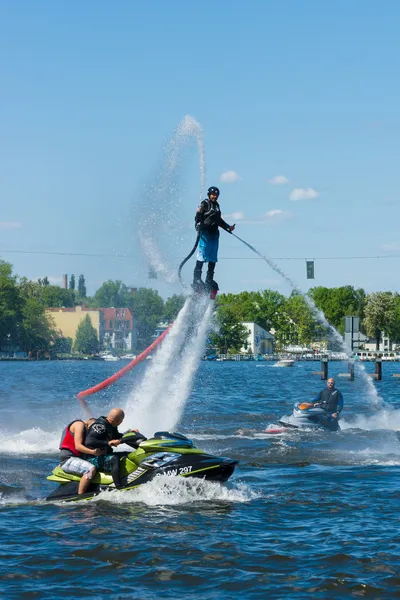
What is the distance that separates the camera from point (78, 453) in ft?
50.4

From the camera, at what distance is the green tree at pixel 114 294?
2505 centimetres

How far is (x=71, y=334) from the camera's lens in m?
139

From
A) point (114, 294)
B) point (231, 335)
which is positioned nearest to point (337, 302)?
point (231, 335)

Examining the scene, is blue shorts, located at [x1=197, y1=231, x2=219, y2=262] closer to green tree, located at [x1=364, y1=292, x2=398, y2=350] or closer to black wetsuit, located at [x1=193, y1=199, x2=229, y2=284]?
black wetsuit, located at [x1=193, y1=199, x2=229, y2=284]

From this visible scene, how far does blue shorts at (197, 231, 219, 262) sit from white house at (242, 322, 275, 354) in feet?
508

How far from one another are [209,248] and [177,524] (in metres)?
7.96

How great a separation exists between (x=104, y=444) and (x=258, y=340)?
16433 cm

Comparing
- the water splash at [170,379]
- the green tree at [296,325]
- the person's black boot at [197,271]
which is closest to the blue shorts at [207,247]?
the person's black boot at [197,271]

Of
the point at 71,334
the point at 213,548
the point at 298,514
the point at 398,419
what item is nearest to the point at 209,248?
the point at 298,514

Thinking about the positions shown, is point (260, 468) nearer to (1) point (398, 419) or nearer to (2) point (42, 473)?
(2) point (42, 473)

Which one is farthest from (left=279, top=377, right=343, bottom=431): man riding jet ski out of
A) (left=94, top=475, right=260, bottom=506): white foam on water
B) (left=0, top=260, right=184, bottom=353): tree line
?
(left=0, top=260, right=184, bottom=353): tree line

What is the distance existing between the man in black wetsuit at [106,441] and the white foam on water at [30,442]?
7254 mm

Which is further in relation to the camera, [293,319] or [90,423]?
[293,319]

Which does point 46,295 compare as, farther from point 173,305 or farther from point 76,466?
point 76,466
